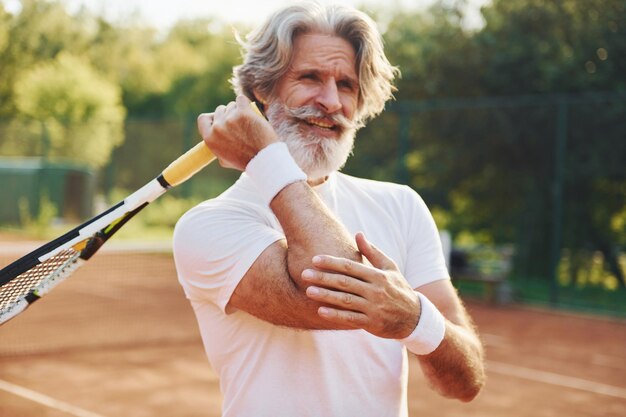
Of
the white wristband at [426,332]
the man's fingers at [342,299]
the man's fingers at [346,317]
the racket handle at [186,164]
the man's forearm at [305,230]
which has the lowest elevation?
the white wristband at [426,332]

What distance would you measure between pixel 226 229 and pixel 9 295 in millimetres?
510

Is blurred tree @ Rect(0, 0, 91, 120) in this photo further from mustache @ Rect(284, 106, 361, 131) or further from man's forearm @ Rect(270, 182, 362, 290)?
man's forearm @ Rect(270, 182, 362, 290)

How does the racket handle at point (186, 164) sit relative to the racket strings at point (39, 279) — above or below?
above

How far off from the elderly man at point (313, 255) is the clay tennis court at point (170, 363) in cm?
430

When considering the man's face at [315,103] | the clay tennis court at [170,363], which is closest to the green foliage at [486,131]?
the clay tennis court at [170,363]

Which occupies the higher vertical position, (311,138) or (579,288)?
(311,138)

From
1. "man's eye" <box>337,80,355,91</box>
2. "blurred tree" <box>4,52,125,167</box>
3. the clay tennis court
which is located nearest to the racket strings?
"man's eye" <box>337,80,355,91</box>

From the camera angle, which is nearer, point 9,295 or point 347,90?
point 9,295

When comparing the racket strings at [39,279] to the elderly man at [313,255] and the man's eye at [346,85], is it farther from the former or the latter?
the man's eye at [346,85]

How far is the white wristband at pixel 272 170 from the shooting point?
5.37 feet

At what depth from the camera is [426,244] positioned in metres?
2.05

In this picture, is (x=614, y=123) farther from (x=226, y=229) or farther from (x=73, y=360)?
(x=226, y=229)

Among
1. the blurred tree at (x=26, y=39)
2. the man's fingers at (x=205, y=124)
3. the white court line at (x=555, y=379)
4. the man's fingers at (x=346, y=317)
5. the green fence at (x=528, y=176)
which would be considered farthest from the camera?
the green fence at (x=528, y=176)

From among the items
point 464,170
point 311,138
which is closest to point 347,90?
point 311,138
